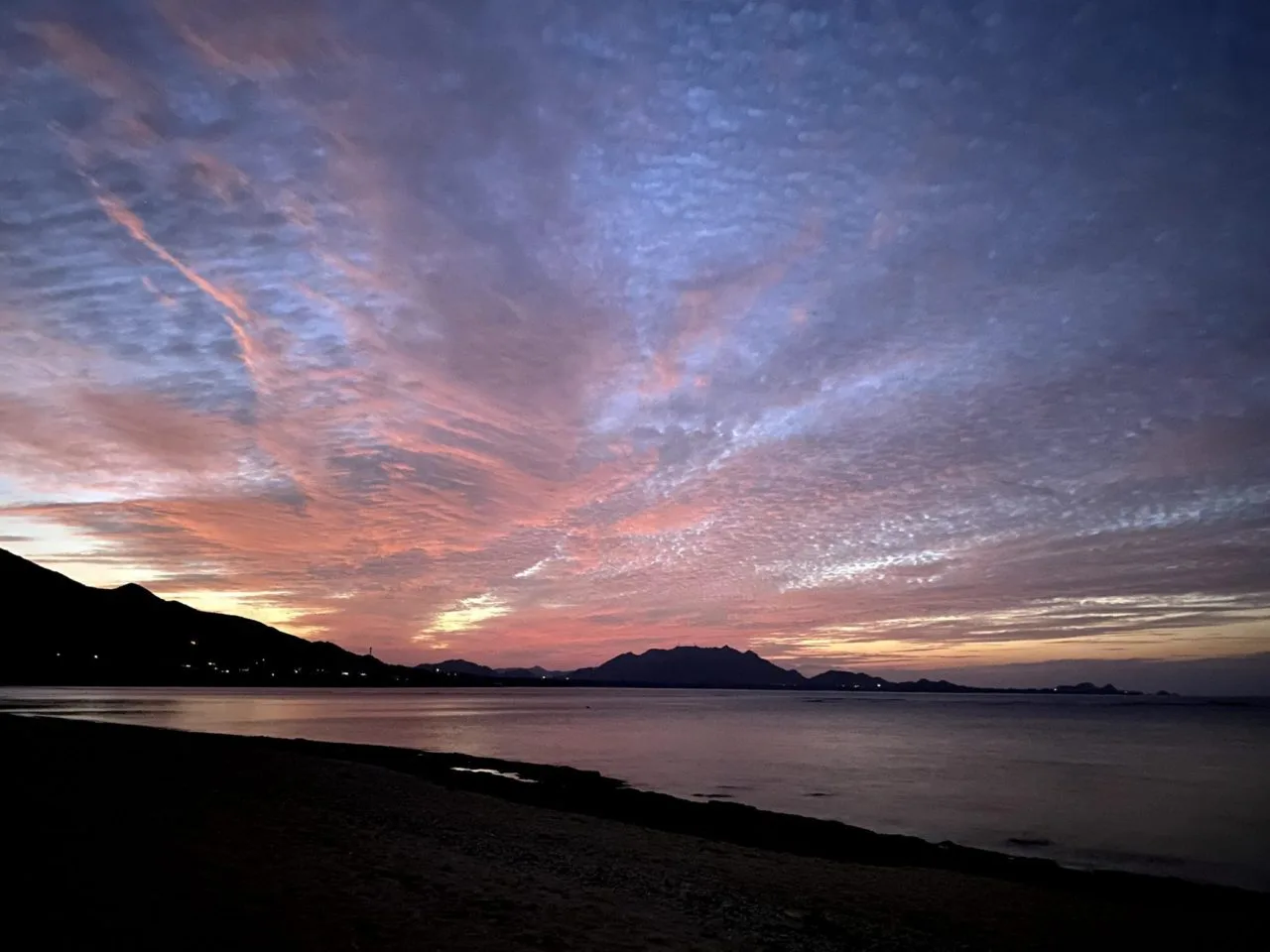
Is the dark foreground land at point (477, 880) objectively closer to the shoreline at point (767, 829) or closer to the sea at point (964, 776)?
the shoreline at point (767, 829)

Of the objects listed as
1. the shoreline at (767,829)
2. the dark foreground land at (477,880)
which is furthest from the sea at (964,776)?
the dark foreground land at (477,880)

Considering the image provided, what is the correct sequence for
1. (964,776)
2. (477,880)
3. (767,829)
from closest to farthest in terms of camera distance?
(477,880), (767,829), (964,776)

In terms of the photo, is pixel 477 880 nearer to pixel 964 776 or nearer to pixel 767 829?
pixel 767 829

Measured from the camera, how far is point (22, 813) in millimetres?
15867

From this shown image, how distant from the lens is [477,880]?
13.8m

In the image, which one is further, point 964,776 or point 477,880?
point 964,776

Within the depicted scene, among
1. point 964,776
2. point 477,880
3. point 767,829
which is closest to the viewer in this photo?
point 477,880

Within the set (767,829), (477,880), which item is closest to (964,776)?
(767,829)

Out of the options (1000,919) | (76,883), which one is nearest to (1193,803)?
(1000,919)

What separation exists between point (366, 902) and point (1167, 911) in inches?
688

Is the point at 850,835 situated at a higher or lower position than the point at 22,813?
lower

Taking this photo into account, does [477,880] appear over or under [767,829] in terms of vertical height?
over

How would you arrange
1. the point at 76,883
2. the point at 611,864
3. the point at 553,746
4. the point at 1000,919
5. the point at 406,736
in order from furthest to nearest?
1. the point at 406,736
2. the point at 553,746
3. the point at 611,864
4. the point at 1000,919
5. the point at 76,883

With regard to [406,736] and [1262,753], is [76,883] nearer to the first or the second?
[406,736]
